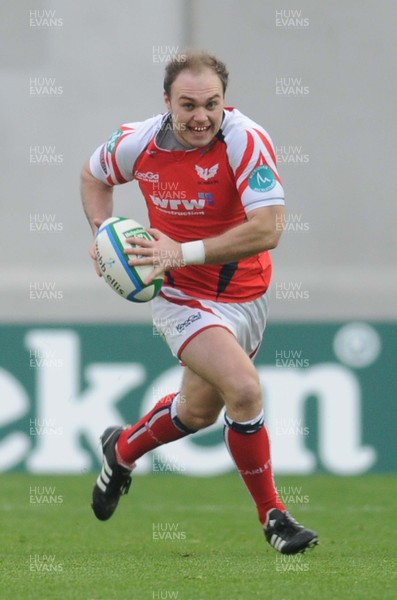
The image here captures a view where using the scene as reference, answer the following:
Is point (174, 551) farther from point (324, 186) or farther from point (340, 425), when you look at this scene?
point (324, 186)

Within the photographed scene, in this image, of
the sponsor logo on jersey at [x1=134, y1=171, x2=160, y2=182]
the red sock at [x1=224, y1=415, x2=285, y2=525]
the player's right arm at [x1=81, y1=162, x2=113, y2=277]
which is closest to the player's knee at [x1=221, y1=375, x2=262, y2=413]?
the red sock at [x1=224, y1=415, x2=285, y2=525]

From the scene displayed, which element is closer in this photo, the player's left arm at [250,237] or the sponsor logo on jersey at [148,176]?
the player's left arm at [250,237]

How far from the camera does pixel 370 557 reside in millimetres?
Result: 6266

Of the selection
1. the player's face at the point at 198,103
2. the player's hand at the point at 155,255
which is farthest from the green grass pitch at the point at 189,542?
the player's face at the point at 198,103

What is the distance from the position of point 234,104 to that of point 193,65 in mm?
6116

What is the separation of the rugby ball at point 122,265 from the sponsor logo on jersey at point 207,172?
38 cm

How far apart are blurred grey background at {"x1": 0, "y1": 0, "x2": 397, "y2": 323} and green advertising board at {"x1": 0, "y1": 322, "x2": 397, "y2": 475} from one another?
4.27 feet

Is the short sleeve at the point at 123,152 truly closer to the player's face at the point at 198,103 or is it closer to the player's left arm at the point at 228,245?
the player's face at the point at 198,103

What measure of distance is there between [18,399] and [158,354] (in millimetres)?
1107

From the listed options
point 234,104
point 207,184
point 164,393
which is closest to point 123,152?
point 207,184

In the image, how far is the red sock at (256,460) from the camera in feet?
20.7

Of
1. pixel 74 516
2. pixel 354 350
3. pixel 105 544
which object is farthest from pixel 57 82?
pixel 105 544

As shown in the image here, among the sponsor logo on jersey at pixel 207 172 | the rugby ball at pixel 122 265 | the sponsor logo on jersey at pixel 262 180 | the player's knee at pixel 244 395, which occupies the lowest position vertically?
the player's knee at pixel 244 395

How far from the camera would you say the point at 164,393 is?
10688 mm
